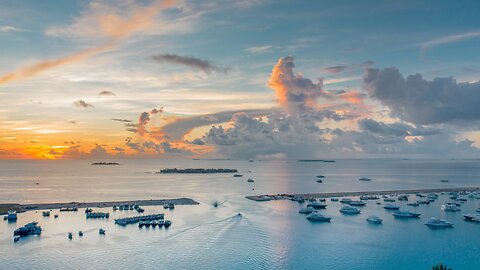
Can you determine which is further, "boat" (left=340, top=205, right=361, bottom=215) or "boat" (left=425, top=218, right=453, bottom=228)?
A: "boat" (left=340, top=205, right=361, bottom=215)

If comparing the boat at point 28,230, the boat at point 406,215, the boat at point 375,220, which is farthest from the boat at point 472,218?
the boat at point 28,230

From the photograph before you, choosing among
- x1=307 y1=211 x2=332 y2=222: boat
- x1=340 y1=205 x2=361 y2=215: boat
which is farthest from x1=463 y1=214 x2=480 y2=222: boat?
x1=307 y1=211 x2=332 y2=222: boat

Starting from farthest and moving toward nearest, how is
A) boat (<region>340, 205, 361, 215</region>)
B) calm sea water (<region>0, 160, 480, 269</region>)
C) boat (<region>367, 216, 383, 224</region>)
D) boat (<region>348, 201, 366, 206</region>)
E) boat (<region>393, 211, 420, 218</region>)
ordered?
boat (<region>348, 201, 366, 206</region>), boat (<region>340, 205, 361, 215</region>), boat (<region>393, 211, 420, 218</region>), boat (<region>367, 216, 383, 224</region>), calm sea water (<region>0, 160, 480, 269</region>)

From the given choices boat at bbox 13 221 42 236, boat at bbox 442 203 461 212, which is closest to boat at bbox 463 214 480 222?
boat at bbox 442 203 461 212

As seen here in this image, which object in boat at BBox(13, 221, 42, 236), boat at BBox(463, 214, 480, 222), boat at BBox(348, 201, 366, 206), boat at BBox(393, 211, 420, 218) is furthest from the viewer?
boat at BBox(348, 201, 366, 206)

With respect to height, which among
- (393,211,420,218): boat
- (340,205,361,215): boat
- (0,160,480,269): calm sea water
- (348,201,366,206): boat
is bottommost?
(0,160,480,269): calm sea water

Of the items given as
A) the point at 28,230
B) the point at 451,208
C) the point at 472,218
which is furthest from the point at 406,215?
the point at 28,230

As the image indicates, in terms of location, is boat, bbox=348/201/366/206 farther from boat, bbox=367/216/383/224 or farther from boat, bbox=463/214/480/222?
boat, bbox=463/214/480/222

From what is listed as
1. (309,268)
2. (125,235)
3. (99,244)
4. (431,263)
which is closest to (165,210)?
(125,235)

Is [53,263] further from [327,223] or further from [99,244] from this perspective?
[327,223]

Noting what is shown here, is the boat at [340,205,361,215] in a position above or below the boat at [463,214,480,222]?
above

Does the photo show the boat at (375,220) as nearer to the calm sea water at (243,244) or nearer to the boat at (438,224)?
the calm sea water at (243,244)

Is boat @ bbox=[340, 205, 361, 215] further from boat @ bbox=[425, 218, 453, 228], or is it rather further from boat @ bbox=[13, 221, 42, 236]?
boat @ bbox=[13, 221, 42, 236]
